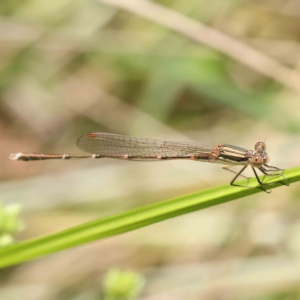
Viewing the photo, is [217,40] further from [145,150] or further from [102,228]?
[102,228]

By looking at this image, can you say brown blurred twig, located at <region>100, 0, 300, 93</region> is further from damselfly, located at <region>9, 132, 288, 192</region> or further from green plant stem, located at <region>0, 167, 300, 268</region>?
green plant stem, located at <region>0, 167, 300, 268</region>

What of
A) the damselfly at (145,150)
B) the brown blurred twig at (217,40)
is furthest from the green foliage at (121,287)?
the brown blurred twig at (217,40)

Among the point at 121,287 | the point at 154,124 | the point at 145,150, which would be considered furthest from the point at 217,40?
the point at 121,287

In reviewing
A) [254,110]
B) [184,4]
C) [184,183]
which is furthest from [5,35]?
[254,110]

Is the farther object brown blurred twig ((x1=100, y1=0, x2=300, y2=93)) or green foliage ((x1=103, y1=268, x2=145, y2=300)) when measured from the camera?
brown blurred twig ((x1=100, y1=0, x2=300, y2=93))

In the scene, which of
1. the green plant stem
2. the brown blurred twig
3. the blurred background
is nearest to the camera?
the green plant stem

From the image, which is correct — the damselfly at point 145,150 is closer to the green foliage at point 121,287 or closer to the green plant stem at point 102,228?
the green foliage at point 121,287

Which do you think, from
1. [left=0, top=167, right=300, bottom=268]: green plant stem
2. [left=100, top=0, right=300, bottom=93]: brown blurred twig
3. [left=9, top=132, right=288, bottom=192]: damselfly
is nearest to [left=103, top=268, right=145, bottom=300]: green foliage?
[left=0, top=167, right=300, bottom=268]: green plant stem

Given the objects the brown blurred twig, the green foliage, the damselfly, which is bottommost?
the green foliage
